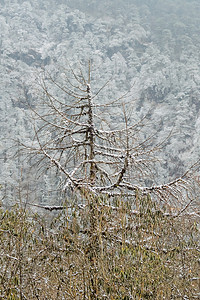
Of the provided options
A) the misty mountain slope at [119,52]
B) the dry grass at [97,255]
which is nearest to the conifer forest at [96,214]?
the dry grass at [97,255]

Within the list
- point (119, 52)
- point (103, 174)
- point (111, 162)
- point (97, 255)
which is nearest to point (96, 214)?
point (97, 255)

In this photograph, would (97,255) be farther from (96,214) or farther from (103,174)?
(103,174)

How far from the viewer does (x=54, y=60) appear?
8619cm

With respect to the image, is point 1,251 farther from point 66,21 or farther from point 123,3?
point 123,3

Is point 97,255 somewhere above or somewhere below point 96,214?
below

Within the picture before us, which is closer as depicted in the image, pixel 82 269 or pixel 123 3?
pixel 82 269

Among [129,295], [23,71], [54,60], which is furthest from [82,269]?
[54,60]

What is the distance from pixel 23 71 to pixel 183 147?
41511mm

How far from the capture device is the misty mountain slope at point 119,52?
5728cm

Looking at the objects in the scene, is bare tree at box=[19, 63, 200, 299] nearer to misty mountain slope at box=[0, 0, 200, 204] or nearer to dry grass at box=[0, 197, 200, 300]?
dry grass at box=[0, 197, 200, 300]

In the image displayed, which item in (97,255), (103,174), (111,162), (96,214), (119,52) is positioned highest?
(119,52)

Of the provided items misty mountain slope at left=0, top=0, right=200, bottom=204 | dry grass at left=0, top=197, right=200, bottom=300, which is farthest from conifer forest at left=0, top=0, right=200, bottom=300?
misty mountain slope at left=0, top=0, right=200, bottom=204

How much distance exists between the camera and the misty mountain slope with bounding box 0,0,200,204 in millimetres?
57281

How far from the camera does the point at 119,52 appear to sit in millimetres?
90312
